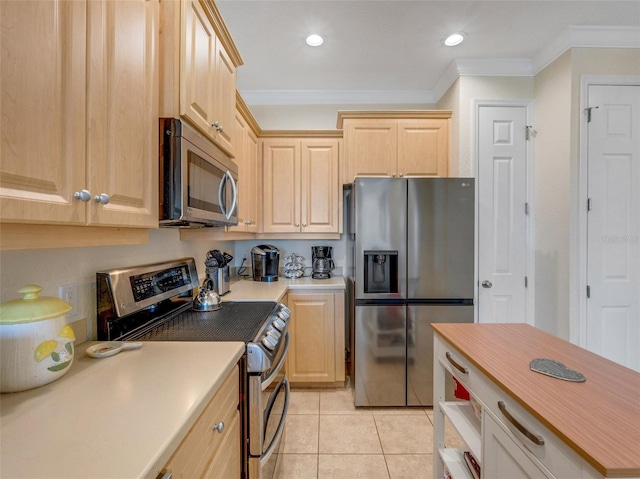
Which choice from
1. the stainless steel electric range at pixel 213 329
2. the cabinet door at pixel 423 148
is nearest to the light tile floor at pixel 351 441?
the stainless steel electric range at pixel 213 329

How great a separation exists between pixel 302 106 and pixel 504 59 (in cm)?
181

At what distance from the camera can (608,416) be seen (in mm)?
696

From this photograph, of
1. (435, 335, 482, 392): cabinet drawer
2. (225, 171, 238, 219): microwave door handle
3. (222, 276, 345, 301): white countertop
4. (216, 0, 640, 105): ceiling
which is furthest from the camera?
(222, 276, 345, 301): white countertop

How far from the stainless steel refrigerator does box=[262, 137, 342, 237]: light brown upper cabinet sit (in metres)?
0.57

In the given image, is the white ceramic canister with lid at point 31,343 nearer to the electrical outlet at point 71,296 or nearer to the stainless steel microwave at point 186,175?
the electrical outlet at point 71,296

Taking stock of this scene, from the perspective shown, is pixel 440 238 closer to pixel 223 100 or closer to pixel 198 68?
pixel 223 100

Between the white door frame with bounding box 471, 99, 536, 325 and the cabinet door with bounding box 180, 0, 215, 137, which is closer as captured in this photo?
the cabinet door with bounding box 180, 0, 215, 137

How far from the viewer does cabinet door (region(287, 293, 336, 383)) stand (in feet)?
7.93

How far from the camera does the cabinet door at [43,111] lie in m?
0.55

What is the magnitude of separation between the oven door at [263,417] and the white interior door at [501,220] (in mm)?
1822

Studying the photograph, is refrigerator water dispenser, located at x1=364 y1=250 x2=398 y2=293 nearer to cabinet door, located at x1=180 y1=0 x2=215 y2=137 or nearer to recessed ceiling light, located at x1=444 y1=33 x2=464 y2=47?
cabinet door, located at x1=180 y1=0 x2=215 y2=137

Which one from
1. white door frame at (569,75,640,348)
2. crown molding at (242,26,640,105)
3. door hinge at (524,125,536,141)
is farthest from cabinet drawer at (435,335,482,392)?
crown molding at (242,26,640,105)

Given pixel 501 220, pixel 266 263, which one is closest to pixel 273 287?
pixel 266 263

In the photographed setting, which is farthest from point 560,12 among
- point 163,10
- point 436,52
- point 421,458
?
point 421,458
